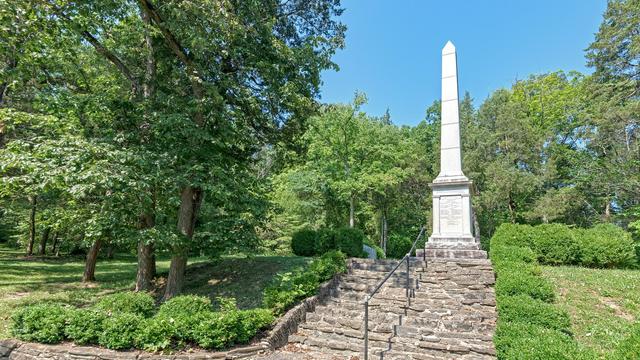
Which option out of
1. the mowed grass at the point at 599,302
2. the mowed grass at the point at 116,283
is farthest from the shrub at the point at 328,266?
the mowed grass at the point at 599,302

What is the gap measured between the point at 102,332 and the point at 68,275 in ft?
30.4

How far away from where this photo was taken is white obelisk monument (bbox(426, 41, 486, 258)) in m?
9.73

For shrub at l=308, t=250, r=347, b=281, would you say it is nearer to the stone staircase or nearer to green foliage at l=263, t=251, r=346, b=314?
green foliage at l=263, t=251, r=346, b=314

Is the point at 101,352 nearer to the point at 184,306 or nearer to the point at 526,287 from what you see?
the point at 184,306

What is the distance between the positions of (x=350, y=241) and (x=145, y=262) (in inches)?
300

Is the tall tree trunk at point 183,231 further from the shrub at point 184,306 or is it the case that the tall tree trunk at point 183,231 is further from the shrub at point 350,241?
the shrub at point 350,241

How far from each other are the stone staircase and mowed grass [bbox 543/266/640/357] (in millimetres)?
1343

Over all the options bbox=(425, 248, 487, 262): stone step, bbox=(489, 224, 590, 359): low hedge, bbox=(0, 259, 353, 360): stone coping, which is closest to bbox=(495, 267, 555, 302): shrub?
bbox=(489, 224, 590, 359): low hedge

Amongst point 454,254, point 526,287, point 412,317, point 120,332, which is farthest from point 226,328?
point 454,254

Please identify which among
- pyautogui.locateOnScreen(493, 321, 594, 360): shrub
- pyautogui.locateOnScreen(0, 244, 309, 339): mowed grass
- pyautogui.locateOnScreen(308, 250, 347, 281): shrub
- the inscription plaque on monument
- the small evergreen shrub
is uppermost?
the inscription plaque on monument

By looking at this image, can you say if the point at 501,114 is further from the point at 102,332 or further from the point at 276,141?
the point at 102,332

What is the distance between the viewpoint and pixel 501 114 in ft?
81.0

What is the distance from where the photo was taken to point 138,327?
18.6 ft

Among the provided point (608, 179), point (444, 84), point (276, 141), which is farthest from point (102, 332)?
point (608, 179)
